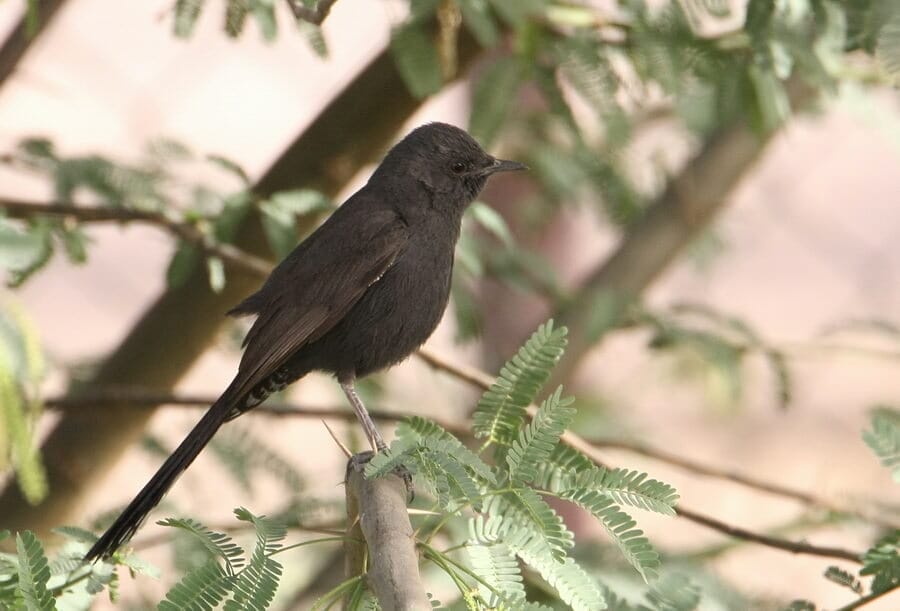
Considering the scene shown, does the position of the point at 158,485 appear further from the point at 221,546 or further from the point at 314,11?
the point at 314,11

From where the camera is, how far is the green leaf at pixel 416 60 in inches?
152

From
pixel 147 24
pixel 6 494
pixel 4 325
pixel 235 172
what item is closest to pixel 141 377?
pixel 6 494

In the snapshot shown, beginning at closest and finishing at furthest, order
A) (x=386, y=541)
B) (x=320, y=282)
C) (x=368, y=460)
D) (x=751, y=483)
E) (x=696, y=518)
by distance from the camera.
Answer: (x=386, y=541)
(x=368, y=460)
(x=696, y=518)
(x=320, y=282)
(x=751, y=483)

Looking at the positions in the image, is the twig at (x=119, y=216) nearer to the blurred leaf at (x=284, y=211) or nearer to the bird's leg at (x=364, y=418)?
the blurred leaf at (x=284, y=211)

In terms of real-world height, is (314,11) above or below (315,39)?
below

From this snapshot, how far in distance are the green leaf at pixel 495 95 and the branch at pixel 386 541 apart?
158cm

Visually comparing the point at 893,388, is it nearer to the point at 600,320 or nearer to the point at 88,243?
the point at 600,320

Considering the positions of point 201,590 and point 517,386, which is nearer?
point 201,590

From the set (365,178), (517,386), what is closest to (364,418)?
(517,386)

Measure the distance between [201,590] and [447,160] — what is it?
2187mm

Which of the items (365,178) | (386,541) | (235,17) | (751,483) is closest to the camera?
(386,541)

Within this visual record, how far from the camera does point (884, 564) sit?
2.73 metres

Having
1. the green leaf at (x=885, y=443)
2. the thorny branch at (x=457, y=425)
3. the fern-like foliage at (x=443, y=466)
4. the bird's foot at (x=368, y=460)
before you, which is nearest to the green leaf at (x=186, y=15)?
the thorny branch at (x=457, y=425)

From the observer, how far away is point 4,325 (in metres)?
2.94
